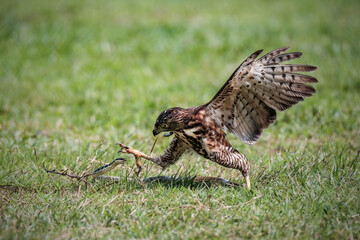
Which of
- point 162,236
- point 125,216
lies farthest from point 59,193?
point 162,236

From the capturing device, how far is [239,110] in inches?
187

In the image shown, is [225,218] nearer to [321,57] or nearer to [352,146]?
[352,146]

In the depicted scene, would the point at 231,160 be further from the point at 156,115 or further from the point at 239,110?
the point at 156,115

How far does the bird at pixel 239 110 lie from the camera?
14.6 ft

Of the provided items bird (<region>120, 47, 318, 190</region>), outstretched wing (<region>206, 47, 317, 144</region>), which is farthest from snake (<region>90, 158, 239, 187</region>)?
outstretched wing (<region>206, 47, 317, 144</region>)

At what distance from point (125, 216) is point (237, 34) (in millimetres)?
7526

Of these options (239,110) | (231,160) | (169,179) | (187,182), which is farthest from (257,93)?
(169,179)

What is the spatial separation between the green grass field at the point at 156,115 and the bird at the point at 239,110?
0.30 meters

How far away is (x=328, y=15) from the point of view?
12289 millimetres

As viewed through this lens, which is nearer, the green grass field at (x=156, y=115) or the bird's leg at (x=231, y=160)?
the green grass field at (x=156, y=115)

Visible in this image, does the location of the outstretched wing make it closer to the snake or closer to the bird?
the bird

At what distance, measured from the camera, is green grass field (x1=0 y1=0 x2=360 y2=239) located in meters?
3.90

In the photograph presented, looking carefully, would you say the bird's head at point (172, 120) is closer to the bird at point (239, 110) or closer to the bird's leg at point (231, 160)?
the bird at point (239, 110)

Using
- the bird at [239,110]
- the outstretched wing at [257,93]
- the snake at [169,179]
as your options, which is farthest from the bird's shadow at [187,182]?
the outstretched wing at [257,93]
